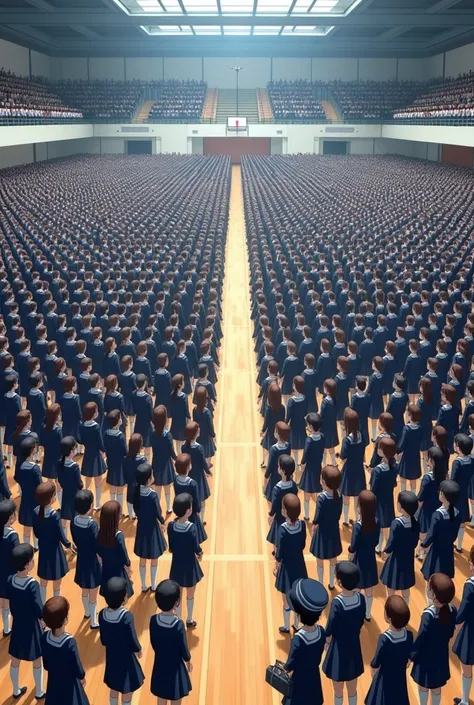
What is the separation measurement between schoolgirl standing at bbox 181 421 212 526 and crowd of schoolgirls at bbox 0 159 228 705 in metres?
0.02

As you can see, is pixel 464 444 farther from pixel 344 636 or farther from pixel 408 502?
pixel 344 636

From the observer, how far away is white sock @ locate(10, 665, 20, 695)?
16.3ft

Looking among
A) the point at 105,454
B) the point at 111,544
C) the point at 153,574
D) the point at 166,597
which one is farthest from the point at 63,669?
the point at 105,454

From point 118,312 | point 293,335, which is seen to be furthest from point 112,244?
point 293,335

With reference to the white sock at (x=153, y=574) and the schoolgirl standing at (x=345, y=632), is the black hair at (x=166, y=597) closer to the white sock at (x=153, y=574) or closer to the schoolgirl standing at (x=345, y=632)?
the schoolgirl standing at (x=345, y=632)

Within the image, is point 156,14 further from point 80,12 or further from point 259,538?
point 259,538

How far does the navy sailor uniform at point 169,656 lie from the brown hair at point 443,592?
1.71 meters

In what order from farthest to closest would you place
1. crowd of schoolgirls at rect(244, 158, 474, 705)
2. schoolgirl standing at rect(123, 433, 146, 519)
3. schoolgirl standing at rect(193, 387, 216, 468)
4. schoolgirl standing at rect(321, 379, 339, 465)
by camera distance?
schoolgirl standing at rect(321, 379, 339, 465), schoolgirl standing at rect(193, 387, 216, 468), schoolgirl standing at rect(123, 433, 146, 519), crowd of schoolgirls at rect(244, 158, 474, 705)

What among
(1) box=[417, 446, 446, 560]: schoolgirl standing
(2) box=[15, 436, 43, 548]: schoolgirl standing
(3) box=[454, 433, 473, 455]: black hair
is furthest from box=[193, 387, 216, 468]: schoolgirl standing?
(3) box=[454, 433, 473, 455]: black hair

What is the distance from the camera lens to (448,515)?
5617mm

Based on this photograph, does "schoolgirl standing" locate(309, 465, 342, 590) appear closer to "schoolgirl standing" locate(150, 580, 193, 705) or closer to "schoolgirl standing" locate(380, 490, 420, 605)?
"schoolgirl standing" locate(380, 490, 420, 605)

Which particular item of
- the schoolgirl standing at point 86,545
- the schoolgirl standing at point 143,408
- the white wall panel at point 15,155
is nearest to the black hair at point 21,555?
the schoolgirl standing at point 86,545

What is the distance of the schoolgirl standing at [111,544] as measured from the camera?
5.13m

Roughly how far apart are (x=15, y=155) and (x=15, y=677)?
45.2 meters
